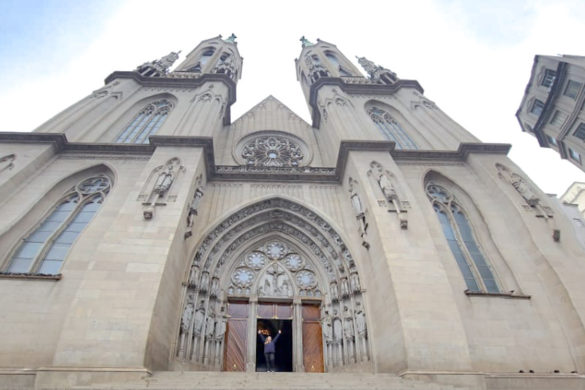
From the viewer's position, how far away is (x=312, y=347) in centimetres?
905

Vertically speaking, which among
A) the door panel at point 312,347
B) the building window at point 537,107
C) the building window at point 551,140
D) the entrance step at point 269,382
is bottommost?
the entrance step at point 269,382

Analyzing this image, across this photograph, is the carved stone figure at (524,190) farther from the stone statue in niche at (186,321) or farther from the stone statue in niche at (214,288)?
the stone statue in niche at (186,321)

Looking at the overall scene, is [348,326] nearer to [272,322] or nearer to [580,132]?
[272,322]

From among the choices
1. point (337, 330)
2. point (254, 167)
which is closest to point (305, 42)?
point (254, 167)

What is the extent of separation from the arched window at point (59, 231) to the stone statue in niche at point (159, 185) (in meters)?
2.62

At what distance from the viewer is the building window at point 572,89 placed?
53.9ft

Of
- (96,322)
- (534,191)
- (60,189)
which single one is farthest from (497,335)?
(60,189)

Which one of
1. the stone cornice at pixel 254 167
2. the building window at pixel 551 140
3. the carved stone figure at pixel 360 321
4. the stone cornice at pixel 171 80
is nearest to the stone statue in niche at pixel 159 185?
the stone cornice at pixel 254 167

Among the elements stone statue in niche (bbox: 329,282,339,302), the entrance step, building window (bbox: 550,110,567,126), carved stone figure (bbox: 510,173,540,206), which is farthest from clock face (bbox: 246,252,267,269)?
building window (bbox: 550,110,567,126)

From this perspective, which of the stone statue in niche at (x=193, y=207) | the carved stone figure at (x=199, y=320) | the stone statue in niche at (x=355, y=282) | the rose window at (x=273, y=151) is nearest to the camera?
the carved stone figure at (x=199, y=320)

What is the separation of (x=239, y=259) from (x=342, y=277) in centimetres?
381

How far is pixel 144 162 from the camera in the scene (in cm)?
1141

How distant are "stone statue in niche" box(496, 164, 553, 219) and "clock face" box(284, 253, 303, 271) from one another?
8.13 m

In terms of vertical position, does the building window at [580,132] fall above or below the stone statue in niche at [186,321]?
above
